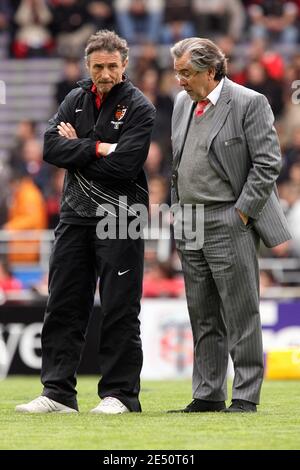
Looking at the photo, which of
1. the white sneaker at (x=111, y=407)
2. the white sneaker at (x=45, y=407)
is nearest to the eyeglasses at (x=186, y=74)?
the white sneaker at (x=111, y=407)

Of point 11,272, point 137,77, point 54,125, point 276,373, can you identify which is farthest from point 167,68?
point 54,125

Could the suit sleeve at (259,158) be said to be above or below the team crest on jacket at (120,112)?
below

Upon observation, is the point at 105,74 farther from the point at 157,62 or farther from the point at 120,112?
the point at 157,62

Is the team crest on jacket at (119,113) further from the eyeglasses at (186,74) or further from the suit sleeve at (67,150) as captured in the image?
the eyeglasses at (186,74)

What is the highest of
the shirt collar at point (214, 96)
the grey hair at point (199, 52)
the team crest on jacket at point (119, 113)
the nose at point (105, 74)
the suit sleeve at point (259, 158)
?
the grey hair at point (199, 52)

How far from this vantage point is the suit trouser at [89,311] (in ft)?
24.8

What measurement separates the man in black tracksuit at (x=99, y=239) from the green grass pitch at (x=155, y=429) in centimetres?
27

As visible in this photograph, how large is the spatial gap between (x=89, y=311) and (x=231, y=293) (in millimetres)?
916

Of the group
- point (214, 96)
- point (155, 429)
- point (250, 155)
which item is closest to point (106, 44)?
point (214, 96)

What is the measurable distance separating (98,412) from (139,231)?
111 centimetres

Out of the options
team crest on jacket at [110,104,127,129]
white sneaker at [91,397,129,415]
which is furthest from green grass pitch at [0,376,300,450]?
team crest on jacket at [110,104,127,129]

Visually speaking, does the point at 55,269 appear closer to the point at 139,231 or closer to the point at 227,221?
the point at 139,231

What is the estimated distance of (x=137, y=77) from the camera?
17828 millimetres

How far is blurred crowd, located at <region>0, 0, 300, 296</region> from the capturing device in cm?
1543
